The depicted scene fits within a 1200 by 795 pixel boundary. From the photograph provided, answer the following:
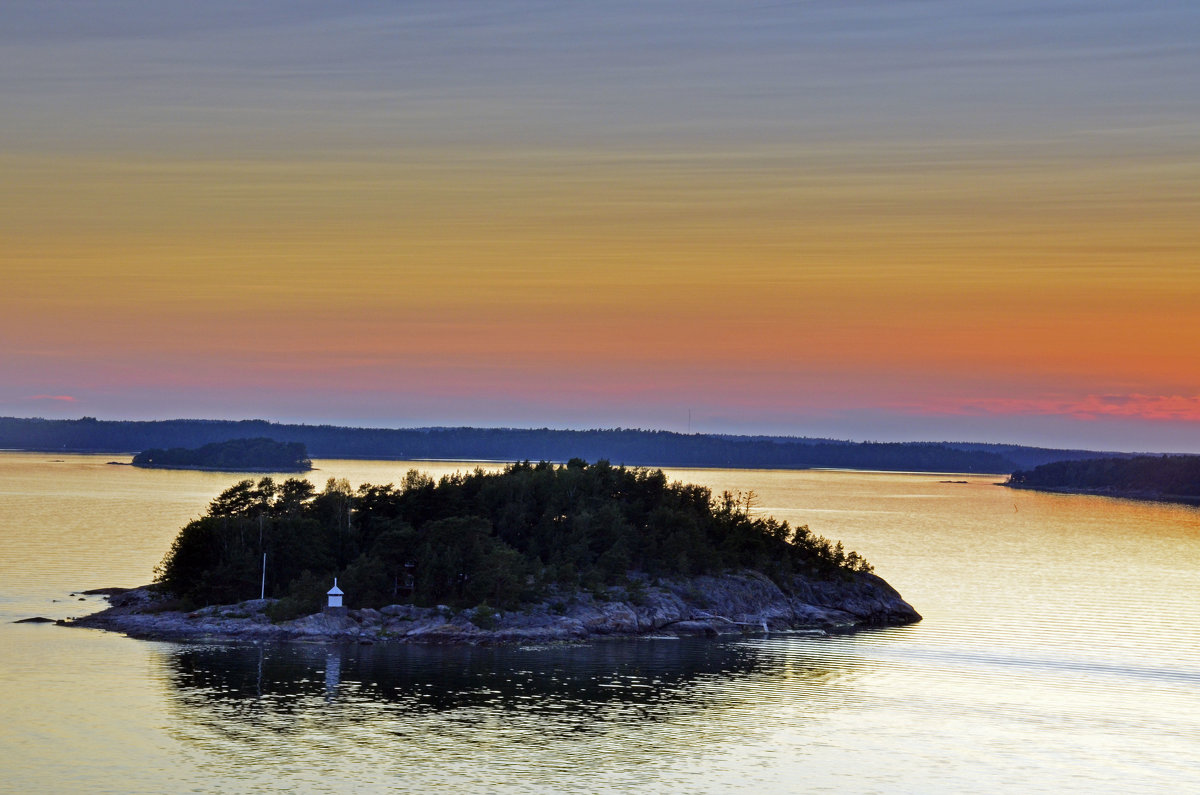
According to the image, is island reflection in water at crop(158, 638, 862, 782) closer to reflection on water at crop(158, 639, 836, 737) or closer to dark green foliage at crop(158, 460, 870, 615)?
reflection on water at crop(158, 639, 836, 737)

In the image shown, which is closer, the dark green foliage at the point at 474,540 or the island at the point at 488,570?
the island at the point at 488,570

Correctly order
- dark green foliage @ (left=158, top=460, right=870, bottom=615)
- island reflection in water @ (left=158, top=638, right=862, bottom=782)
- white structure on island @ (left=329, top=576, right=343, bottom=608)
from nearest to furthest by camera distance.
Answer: island reflection in water @ (left=158, top=638, right=862, bottom=782) < white structure on island @ (left=329, top=576, right=343, bottom=608) < dark green foliage @ (left=158, top=460, right=870, bottom=615)

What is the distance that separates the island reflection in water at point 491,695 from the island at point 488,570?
5328 millimetres

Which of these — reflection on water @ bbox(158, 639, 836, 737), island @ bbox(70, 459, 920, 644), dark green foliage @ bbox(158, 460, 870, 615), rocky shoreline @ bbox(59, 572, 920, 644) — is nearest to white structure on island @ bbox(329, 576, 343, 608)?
island @ bbox(70, 459, 920, 644)

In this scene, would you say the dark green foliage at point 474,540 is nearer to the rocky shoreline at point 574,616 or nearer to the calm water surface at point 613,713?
the rocky shoreline at point 574,616

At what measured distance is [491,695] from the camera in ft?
262

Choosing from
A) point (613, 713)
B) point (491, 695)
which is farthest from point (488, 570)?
point (613, 713)

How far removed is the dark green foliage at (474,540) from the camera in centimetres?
10306

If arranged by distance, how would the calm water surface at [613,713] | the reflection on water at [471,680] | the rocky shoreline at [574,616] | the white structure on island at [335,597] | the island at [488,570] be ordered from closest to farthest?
the calm water surface at [613,713]
the reflection on water at [471,680]
the rocky shoreline at [574,616]
the white structure on island at [335,597]
the island at [488,570]

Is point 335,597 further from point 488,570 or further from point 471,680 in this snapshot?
point 471,680

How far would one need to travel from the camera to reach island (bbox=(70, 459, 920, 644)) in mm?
99500

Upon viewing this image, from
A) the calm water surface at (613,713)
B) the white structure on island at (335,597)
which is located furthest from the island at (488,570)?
the calm water surface at (613,713)

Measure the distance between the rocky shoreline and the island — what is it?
0.53ft

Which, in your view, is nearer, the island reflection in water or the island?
the island reflection in water
